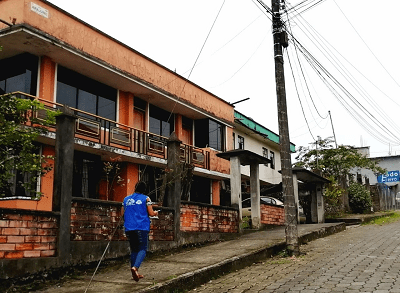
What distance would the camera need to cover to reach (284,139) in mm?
10297

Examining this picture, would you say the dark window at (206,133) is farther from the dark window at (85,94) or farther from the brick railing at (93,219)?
the brick railing at (93,219)

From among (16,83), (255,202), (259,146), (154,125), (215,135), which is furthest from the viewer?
(259,146)

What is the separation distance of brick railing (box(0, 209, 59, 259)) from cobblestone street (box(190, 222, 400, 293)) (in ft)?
8.57

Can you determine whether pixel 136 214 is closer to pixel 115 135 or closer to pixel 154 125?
pixel 115 135

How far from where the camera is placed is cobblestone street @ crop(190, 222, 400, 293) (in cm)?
656

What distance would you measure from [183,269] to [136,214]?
4.88ft

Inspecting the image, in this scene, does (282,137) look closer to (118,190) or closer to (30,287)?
(30,287)

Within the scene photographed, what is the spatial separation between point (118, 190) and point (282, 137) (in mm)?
7760

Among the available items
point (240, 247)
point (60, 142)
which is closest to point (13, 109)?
point (60, 142)

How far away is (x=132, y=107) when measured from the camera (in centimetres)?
1684

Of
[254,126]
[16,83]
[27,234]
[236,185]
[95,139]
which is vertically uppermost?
[254,126]

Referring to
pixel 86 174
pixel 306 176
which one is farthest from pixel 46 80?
pixel 306 176

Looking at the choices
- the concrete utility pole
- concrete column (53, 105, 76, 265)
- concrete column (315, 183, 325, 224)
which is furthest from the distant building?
concrete column (53, 105, 76, 265)

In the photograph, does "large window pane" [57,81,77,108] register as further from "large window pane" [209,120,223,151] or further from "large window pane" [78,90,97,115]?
"large window pane" [209,120,223,151]
